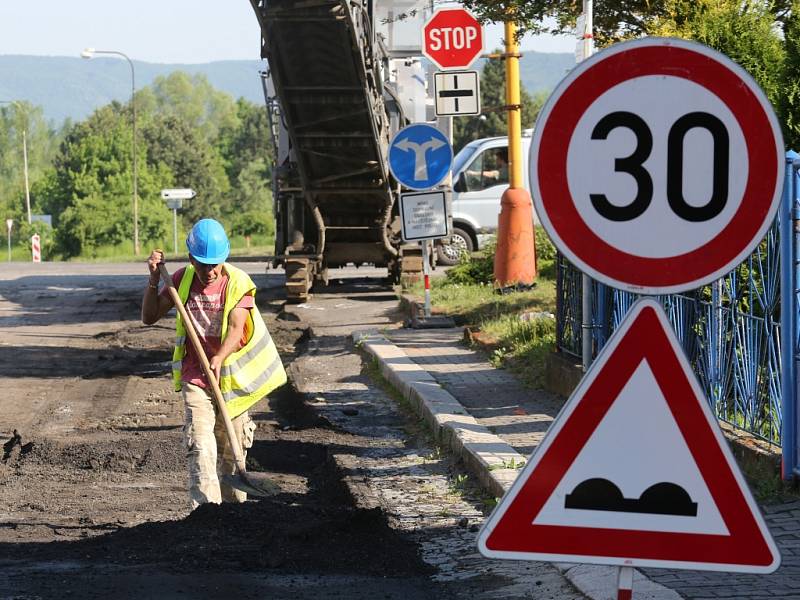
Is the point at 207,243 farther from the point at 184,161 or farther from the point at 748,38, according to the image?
the point at 184,161

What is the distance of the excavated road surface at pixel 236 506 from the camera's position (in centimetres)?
602

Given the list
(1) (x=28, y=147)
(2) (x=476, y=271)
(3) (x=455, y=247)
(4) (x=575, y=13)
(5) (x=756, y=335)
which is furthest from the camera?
(1) (x=28, y=147)

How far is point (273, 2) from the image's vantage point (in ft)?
54.4

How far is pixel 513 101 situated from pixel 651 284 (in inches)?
582

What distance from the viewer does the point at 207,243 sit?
727cm

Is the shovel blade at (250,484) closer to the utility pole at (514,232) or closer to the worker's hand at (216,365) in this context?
the worker's hand at (216,365)

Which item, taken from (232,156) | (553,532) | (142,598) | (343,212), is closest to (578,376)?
(142,598)

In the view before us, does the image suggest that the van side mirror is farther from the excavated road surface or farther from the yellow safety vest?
the yellow safety vest

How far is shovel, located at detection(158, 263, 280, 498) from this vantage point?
7344 mm

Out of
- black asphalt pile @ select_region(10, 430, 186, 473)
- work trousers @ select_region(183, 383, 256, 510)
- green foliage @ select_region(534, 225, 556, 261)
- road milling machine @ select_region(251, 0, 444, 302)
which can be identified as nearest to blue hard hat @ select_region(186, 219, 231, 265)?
work trousers @ select_region(183, 383, 256, 510)

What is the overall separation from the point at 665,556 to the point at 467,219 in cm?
2345

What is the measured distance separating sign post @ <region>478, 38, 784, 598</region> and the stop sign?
41.8 feet

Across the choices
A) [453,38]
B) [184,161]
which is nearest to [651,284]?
[453,38]

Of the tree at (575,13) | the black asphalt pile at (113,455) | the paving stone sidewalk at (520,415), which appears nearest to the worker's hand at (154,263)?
the black asphalt pile at (113,455)
